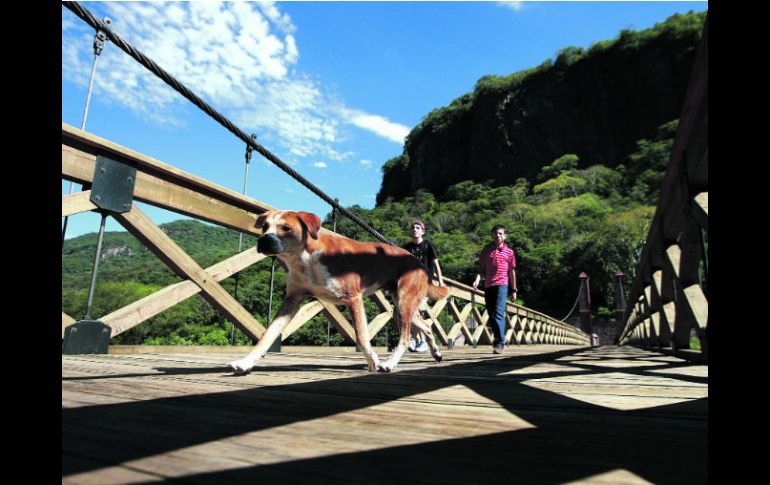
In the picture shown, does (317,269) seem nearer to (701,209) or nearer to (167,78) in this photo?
(167,78)

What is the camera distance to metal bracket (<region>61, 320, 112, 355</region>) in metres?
2.95

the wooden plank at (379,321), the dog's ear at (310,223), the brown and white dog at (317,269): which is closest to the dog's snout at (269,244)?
the brown and white dog at (317,269)

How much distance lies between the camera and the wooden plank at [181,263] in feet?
9.63

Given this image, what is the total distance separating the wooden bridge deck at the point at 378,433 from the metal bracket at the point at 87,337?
141cm

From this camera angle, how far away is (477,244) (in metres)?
50.6

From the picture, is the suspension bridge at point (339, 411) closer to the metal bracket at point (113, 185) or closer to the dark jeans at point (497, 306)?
the metal bracket at point (113, 185)

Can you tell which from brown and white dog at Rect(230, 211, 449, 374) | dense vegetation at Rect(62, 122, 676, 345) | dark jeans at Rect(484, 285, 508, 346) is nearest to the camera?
brown and white dog at Rect(230, 211, 449, 374)

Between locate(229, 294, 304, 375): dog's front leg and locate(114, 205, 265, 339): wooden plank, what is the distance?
1008mm

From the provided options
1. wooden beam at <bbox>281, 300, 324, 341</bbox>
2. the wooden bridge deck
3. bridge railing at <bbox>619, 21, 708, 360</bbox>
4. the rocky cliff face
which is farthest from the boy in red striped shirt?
the rocky cliff face

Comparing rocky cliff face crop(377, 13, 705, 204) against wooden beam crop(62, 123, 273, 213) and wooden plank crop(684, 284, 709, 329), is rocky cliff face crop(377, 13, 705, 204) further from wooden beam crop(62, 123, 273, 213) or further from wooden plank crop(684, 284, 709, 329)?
wooden beam crop(62, 123, 273, 213)

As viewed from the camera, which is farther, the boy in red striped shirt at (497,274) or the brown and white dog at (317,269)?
the boy in red striped shirt at (497,274)
